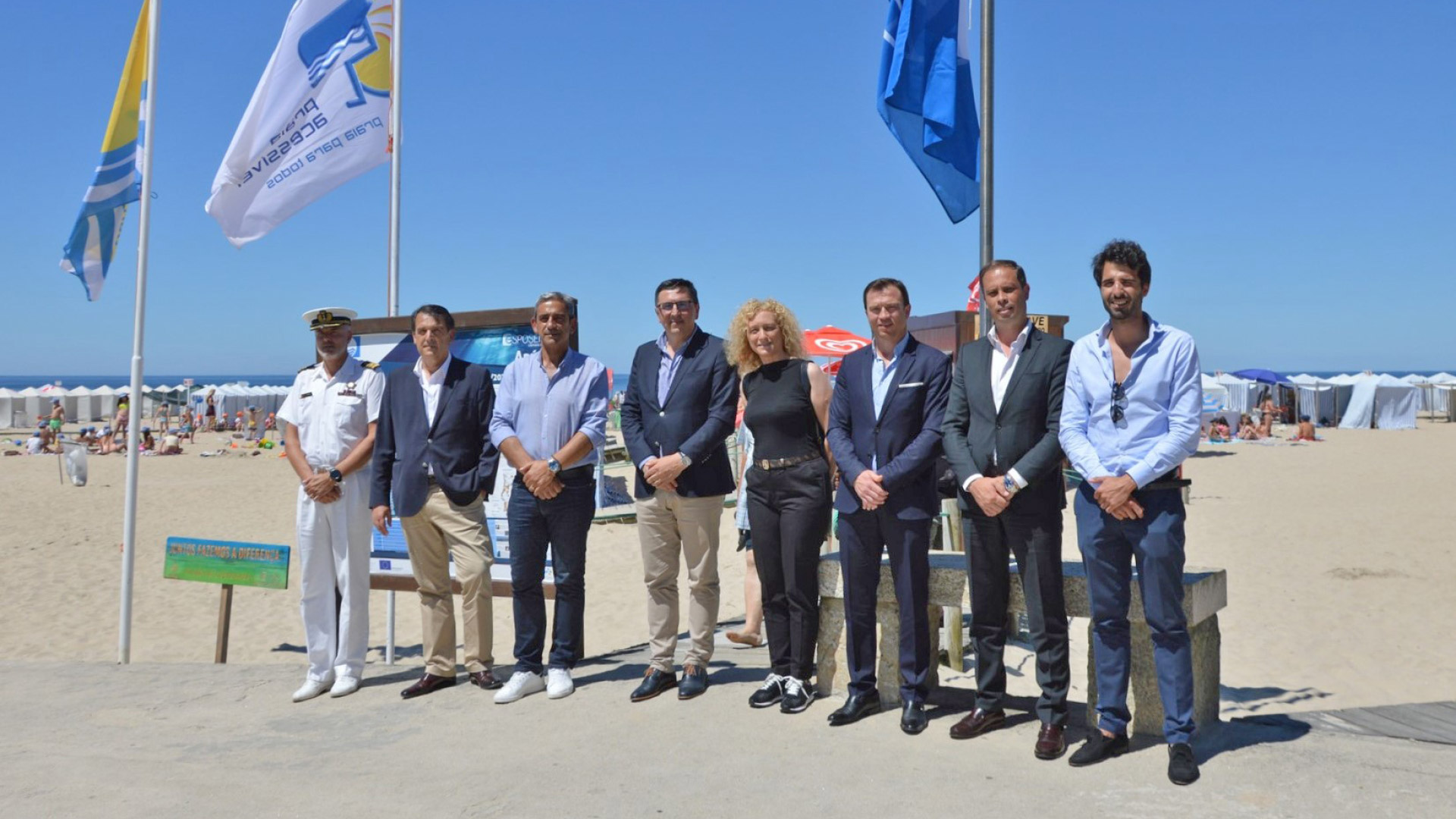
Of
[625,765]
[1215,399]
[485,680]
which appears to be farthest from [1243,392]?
[625,765]

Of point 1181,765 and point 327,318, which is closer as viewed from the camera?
point 1181,765

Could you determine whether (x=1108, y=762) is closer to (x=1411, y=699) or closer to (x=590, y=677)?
(x=590, y=677)

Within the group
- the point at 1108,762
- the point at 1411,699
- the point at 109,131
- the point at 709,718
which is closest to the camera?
the point at 1108,762

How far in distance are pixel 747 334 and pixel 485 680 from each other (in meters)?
2.31

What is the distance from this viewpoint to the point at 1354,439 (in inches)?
1222

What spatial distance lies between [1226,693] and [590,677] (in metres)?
4.13

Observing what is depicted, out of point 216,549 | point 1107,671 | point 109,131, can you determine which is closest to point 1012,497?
point 1107,671

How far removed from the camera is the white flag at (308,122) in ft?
24.2

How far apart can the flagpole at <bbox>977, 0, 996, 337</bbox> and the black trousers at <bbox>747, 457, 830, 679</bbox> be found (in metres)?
1.79

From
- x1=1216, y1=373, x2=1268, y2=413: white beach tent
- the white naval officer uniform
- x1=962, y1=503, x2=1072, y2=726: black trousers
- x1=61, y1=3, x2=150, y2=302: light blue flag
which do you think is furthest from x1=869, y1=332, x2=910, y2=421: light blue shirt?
x1=1216, y1=373, x2=1268, y2=413: white beach tent

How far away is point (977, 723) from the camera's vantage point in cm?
408

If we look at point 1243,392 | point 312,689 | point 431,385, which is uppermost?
point 1243,392

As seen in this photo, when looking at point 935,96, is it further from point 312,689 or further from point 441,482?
point 312,689

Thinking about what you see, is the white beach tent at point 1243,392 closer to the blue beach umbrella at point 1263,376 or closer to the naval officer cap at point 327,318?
the blue beach umbrella at point 1263,376
